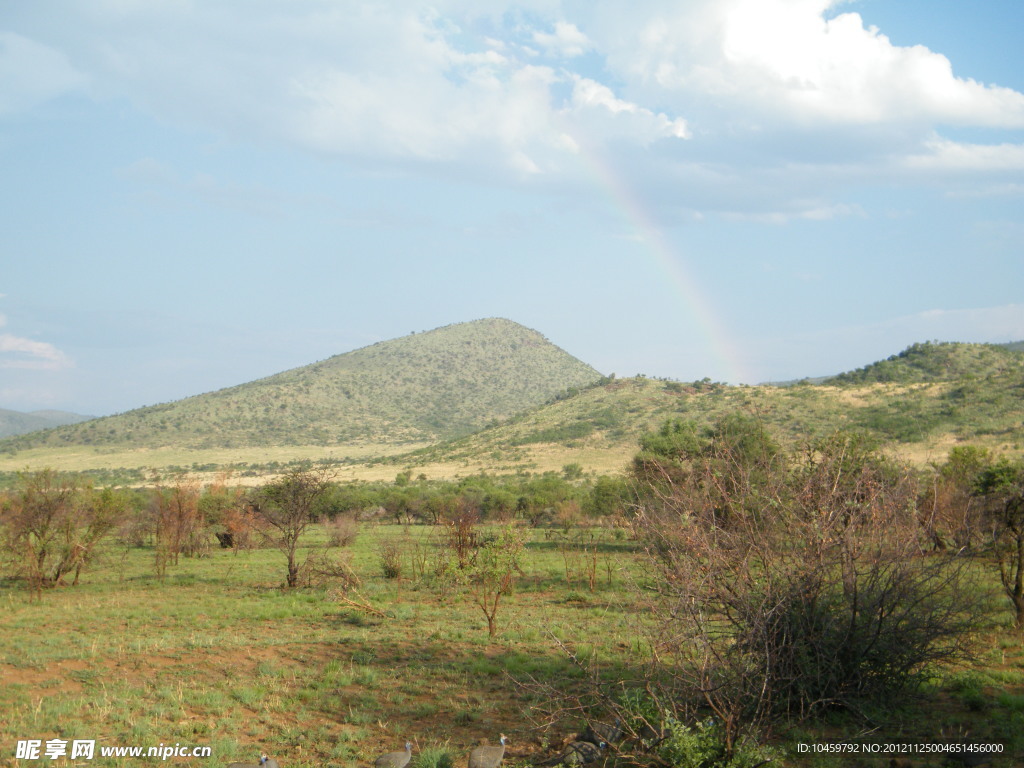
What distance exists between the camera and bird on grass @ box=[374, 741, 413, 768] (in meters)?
8.29

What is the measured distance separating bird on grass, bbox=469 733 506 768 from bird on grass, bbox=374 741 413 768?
0.78 meters

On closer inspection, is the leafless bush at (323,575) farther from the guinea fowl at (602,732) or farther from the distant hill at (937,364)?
the distant hill at (937,364)

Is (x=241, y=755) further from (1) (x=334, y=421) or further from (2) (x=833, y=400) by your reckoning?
(1) (x=334, y=421)

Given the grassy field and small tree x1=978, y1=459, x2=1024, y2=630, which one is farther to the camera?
small tree x1=978, y1=459, x2=1024, y2=630

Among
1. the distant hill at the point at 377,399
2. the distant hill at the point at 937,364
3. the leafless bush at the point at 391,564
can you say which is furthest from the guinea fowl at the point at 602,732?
the distant hill at the point at 377,399

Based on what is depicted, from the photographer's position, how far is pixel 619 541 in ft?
109

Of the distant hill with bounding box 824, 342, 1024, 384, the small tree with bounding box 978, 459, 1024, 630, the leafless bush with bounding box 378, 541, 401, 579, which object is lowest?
the leafless bush with bounding box 378, 541, 401, 579

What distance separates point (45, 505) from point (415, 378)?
10515 centimetres

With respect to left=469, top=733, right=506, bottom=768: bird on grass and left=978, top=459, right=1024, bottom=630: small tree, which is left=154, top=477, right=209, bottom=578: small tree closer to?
left=469, top=733, right=506, bottom=768: bird on grass

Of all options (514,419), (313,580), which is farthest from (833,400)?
(313,580)

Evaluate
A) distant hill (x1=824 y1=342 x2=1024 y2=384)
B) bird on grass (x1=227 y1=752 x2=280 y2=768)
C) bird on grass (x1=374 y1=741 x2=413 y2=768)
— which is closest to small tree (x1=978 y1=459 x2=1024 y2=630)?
bird on grass (x1=374 y1=741 x2=413 y2=768)

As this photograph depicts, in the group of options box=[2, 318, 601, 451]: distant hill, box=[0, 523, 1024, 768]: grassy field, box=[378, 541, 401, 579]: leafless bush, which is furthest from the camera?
box=[2, 318, 601, 451]: distant hill

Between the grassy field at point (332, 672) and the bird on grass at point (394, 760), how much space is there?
8.1 inches

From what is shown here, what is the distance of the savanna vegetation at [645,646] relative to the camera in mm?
7871
